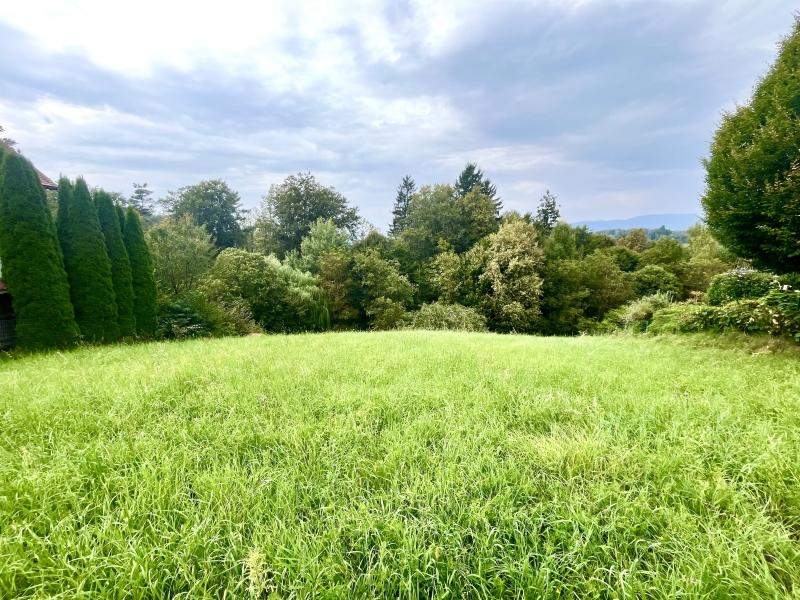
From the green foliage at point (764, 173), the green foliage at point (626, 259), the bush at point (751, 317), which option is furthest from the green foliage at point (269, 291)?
the green foliage at point (626, 259)

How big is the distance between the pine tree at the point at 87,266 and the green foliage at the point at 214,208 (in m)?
28.2

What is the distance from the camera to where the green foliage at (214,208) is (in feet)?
122

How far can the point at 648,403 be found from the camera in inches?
134

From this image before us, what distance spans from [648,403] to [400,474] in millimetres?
2796

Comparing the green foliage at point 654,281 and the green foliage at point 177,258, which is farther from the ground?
the green foliage at point 177,258

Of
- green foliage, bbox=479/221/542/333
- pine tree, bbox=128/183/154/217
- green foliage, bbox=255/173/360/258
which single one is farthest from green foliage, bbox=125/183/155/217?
green foliage, bbox=479/221/542/333

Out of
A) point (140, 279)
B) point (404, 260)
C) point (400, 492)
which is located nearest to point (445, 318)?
point (404, 260)

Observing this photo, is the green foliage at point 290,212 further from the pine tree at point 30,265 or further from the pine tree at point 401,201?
the pine tree at point 30,265

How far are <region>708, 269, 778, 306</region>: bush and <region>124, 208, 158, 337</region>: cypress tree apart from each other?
57.7 ft

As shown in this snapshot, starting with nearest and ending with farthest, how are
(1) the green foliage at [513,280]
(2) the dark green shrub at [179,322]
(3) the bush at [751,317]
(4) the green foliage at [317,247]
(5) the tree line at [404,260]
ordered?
(3) the bush at [751,317] → (5) the tree line at [404,260] → (2) the dark green shrub at [179,322] → (1) the green foliage at [513,280] → (4) the green foliage at [317,247]

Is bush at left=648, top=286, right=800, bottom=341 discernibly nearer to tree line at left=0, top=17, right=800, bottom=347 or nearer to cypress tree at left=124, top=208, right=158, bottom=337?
tree line at left=0, top=17, right=800, bottom=347

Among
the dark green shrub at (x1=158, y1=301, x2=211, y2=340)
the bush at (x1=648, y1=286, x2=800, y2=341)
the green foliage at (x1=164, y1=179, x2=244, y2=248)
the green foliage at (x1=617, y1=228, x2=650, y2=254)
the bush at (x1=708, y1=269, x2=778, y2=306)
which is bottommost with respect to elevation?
the dark green shrub at (x1=158, y1=301, x2=211, y2=340)

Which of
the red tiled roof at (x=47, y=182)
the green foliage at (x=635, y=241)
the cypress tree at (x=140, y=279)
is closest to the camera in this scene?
the cypress tree at (x=140, y=279)

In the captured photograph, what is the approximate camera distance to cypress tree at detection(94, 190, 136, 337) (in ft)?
35.7
